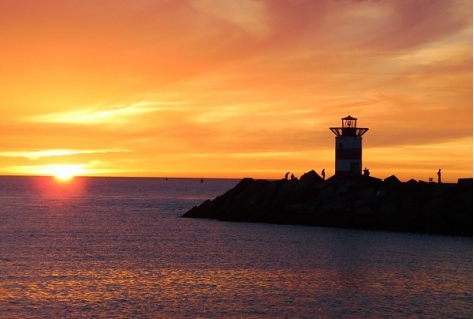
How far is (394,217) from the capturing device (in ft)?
164

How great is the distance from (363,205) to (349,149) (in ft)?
22.1

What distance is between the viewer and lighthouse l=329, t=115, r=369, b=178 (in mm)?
57094

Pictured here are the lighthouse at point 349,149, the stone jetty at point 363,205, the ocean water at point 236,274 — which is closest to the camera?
the ocean water at point 236,274

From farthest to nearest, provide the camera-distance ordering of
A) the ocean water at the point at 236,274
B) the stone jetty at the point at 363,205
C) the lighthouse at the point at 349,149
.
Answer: the lighthouse at the point at 349,149 → the stone jetty at the point at 363,205 → the ocean water at the point at 236,274

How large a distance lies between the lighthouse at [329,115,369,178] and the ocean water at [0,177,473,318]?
743cm

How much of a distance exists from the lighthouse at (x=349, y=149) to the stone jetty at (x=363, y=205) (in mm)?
860

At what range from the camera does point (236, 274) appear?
32.0 meters

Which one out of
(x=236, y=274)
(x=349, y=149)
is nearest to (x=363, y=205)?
(x=349, y=149)

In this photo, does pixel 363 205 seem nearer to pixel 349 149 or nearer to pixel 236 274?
pixel 349 149

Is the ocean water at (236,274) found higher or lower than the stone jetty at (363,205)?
lower

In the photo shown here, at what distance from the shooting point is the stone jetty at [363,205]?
48062mm

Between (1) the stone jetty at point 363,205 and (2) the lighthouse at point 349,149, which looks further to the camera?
(2) the lighthouse at point 349,149

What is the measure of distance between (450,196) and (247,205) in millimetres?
19791

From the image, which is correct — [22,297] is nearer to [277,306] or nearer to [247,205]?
[277,306]
